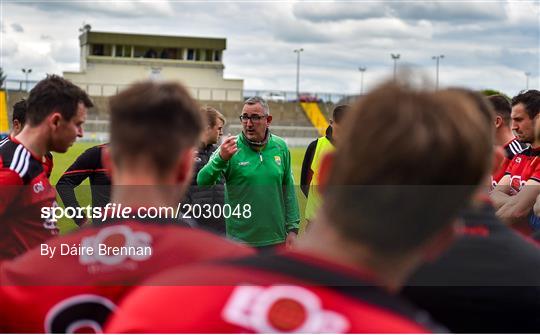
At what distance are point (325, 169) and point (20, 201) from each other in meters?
3.01

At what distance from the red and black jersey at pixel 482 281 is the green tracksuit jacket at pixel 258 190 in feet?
13.6

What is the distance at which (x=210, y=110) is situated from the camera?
714cm

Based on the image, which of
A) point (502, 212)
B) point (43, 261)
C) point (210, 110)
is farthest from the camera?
point (210, 110)

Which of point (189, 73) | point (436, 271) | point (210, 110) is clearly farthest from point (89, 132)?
point (436, 271)

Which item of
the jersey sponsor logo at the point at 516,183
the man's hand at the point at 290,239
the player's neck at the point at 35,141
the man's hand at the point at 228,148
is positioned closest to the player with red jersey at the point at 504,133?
the jersey sponsor logo at the point at 516,183

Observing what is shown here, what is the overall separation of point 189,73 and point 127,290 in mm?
80379

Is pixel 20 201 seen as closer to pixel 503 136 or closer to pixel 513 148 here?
pixel 503 136

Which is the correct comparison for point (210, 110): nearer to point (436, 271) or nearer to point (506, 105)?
point (506, 105)

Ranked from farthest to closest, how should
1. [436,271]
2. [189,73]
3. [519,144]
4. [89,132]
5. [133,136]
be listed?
[189,73] → [89,132] → [519,144] → [436,271] → [133,136]

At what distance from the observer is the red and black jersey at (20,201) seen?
3990 millimetres

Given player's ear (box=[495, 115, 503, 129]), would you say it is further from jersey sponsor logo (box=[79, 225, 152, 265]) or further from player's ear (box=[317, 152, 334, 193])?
player's ear (box=[317, 152, 334, 193])

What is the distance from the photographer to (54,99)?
13.0ft

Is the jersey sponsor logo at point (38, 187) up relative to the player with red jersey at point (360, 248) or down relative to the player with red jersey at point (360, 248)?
down

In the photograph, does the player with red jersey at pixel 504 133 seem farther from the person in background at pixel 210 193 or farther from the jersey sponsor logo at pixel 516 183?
the person in background at pixel 210 193
